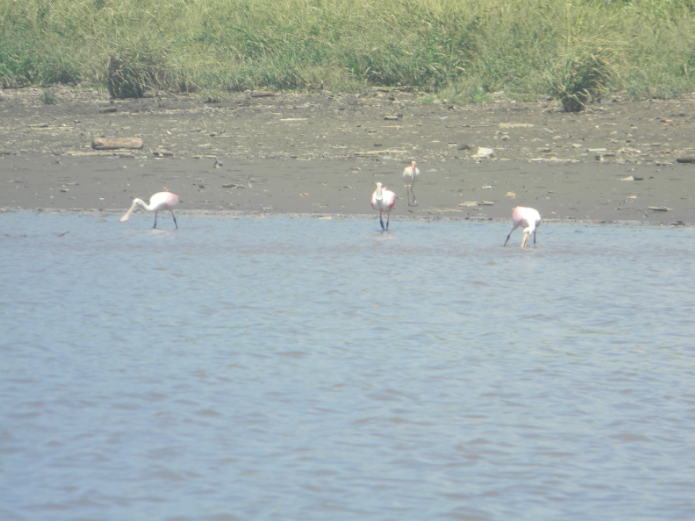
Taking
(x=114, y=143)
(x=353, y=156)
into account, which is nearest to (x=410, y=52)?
(x=353, y=156)

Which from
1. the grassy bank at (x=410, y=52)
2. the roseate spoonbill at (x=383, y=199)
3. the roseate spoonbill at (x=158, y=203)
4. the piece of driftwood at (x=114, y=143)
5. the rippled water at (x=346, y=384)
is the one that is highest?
the grassy bank at (x=410, y=52)

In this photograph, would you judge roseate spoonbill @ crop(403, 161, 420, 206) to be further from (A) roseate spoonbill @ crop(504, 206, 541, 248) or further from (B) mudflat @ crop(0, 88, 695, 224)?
(A) roseate spoonbill @ crop(504, 206, 541, 248)

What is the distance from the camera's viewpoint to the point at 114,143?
13.8m

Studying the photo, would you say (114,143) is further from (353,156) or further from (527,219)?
(527,219)

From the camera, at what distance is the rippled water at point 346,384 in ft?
11.5

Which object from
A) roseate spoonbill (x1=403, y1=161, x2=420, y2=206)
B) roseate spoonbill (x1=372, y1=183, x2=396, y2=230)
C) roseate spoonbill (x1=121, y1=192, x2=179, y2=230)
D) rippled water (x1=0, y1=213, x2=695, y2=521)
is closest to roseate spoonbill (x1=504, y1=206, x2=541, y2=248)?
rippled water (x1=0, y1=213, x2=695, y2=521)

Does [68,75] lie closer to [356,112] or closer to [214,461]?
[356,112]

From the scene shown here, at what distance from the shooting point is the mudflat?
11.3 metres

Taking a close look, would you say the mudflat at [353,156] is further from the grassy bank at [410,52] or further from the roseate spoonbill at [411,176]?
the grassy bank at [410,52]

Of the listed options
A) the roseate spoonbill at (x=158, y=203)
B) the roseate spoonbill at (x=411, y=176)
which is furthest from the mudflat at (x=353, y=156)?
the roseate spoonbill at (x=158, y=203)

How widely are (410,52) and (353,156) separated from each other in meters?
4.85

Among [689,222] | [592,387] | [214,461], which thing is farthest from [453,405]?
[689,222]

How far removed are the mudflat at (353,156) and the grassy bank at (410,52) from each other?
0.59 meters

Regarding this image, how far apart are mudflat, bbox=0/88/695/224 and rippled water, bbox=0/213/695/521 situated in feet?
7.95
